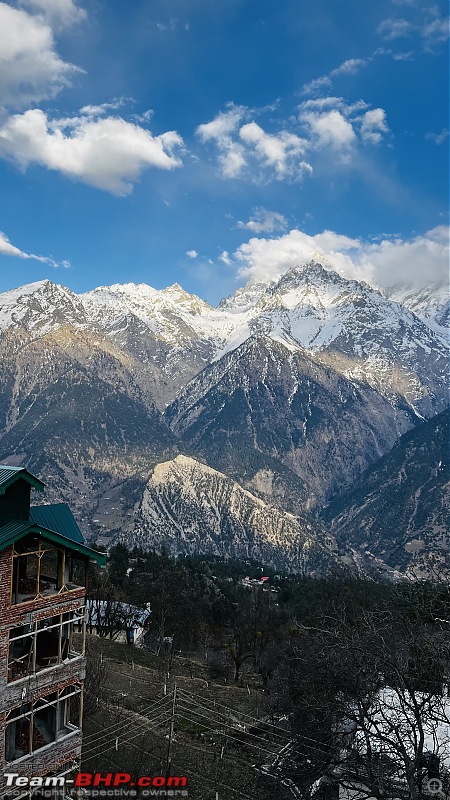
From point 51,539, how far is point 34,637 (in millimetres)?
3452

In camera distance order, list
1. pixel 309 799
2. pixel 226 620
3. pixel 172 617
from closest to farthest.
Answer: pixel 309 799 < pixel 172 617 < pixel 226 620

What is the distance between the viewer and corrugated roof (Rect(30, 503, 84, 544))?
2191 cm

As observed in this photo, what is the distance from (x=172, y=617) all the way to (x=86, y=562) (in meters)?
67.4

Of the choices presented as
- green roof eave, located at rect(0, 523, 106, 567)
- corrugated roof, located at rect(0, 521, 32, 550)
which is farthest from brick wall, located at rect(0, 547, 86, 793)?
green roof eave, located at rect(0, 523, 106, 567)

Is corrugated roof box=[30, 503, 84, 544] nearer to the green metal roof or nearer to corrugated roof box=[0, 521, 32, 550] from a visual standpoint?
the green metal roof

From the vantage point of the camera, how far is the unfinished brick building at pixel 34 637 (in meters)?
18.9

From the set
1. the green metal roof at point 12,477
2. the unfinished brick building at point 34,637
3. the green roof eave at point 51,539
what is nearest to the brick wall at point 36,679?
the unfinished brick building at point 34,637

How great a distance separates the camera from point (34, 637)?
19469 mm

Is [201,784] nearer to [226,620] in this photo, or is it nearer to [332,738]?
[332,738]

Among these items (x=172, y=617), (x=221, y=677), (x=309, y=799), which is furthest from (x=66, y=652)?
(x=172, y=617)

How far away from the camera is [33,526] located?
18.9 meters

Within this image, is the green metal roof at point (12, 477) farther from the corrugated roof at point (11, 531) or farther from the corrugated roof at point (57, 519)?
the corrugated roof at point (57, 519)

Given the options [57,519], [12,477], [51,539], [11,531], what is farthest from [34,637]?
[12,477]

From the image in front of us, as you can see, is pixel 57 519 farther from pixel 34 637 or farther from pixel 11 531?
pixel 34 637
